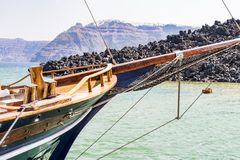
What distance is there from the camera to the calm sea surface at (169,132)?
1325 cm

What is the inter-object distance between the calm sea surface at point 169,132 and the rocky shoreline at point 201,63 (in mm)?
15326

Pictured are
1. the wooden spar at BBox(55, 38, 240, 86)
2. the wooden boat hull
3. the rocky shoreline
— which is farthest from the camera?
the rocky shoreline

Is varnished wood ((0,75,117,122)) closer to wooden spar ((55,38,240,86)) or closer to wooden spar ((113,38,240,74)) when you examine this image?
wooden spar ((55,38,240,86))

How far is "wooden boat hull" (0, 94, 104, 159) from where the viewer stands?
590 centimetres

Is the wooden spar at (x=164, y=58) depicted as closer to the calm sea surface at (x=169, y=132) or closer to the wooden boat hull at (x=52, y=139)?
the wooden boat hull at (x=52, y=139)

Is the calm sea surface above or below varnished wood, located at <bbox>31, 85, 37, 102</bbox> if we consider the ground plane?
below

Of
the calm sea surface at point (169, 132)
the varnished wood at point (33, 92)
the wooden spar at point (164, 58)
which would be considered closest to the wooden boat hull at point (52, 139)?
the varnished wood at point (33, 92)

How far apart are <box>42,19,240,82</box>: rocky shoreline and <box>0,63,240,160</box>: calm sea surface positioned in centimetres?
1533

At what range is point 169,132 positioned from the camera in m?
16.6

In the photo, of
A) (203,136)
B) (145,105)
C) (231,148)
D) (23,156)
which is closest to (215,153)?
(231,148)

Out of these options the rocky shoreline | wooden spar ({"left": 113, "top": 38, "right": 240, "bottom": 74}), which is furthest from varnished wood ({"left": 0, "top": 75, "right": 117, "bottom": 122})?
the rocky shoreline

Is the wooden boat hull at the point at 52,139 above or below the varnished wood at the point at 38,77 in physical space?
below

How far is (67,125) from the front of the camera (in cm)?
704

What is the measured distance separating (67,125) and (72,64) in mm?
54933
